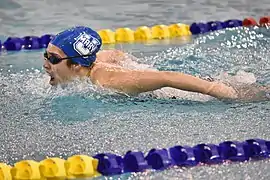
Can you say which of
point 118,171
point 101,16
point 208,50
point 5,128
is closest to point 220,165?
point 118,171

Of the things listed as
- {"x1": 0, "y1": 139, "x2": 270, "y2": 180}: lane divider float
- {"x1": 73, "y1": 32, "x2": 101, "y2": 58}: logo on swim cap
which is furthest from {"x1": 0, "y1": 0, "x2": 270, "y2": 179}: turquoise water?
{"x1": 73, "y1": 32, "x2": 101, "y2": 58}: logo on swim cap

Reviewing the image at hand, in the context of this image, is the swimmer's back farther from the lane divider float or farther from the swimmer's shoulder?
the lane divider float

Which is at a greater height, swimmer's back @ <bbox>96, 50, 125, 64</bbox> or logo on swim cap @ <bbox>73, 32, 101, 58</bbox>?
logo on swim cap @ <bbox>73, 32, 101, 58</bbox>

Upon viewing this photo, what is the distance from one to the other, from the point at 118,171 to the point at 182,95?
3.50 feet

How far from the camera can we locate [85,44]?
12.4 ft

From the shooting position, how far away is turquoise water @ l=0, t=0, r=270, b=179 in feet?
10.1

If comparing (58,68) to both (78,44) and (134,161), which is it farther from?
(134,161)

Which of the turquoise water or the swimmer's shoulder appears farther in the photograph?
the swimmer's shoulder

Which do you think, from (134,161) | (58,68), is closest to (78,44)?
(58,68)

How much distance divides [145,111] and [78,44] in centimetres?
53

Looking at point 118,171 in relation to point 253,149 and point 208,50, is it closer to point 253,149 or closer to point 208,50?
point 253,149

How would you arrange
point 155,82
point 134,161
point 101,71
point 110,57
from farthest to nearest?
point 110,57
point 101,71
point 155,82
point 134,161

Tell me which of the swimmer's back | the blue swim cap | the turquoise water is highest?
the blue swim cap

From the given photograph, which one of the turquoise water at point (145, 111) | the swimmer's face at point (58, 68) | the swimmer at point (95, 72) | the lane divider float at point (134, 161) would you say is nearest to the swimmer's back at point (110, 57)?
the turquoise water at point (145, 111)
